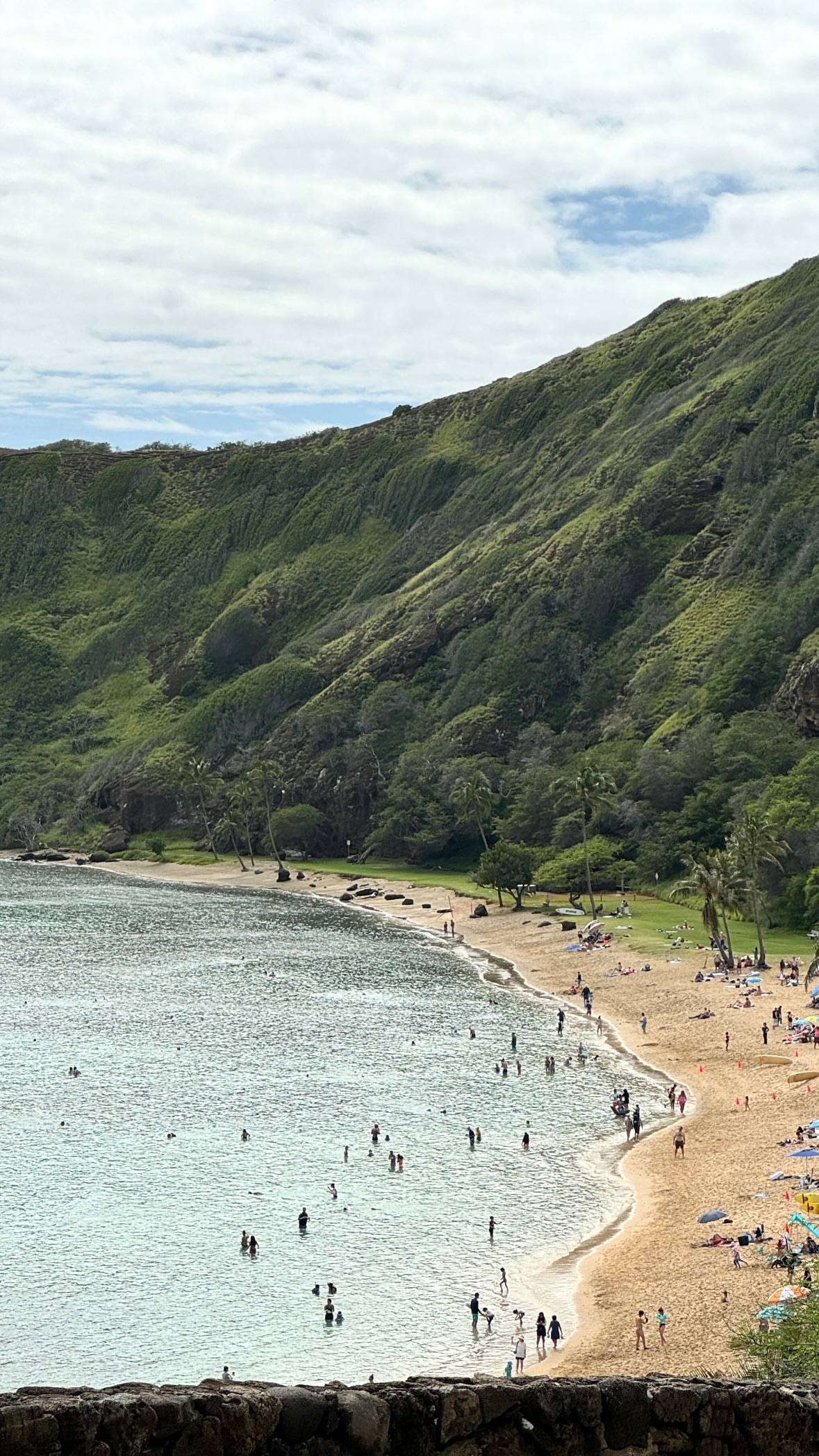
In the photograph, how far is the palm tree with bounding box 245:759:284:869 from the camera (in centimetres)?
18025

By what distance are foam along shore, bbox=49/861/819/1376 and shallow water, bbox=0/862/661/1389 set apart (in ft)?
7.15

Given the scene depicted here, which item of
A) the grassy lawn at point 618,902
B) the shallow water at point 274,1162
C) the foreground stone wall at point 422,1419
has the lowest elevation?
the shallow water at point 274,1162

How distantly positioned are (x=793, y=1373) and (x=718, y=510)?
17305cm

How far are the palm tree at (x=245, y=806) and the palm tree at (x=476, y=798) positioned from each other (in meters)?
28.8

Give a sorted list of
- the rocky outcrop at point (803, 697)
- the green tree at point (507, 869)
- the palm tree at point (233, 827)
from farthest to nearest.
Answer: the palm tree at point (233, 827) < the rocky outcrop at point (803, 697) < the green tree at point (507, 869)

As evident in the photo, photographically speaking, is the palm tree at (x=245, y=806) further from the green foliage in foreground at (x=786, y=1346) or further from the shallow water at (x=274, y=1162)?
the green foliage in foreground at (x=786, y=1346)

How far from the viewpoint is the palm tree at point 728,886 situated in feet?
316

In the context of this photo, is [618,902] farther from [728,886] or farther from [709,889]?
[709,889]

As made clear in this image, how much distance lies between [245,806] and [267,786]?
411 cm

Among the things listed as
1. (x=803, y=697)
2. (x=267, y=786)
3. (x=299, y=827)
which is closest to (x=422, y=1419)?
(x=803, y=697)

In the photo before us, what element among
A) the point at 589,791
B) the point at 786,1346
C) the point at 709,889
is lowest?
the point at 786,1346

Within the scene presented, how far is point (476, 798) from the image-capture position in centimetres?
15400

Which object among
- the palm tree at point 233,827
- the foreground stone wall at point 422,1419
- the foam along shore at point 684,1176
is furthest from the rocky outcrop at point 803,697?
the foreground stone wall at point 422,1419

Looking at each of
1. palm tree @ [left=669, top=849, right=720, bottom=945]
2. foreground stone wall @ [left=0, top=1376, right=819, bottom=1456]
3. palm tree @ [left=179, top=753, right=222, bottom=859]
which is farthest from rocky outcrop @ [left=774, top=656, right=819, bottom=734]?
foreground stone wall @ [left=0, top=1376, right=819, bottom=1456]
